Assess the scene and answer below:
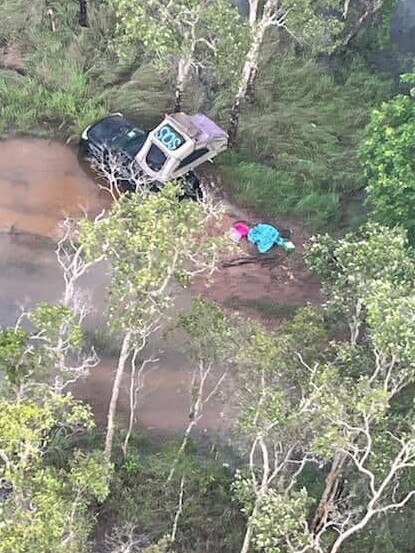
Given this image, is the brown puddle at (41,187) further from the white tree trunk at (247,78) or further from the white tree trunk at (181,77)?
the white tree trunk at (247,78)

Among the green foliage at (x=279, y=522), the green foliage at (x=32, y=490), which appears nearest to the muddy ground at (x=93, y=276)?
the green foliage at (x=279, y=522)

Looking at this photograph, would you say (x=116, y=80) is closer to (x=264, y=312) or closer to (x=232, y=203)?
(x=232, y=203)

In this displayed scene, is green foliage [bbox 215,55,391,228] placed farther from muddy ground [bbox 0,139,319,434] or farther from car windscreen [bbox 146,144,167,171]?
car windscreen [bbox 146,144,167,171]

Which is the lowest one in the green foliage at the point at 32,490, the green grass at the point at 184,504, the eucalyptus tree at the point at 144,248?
the green grass at the point at 184,504

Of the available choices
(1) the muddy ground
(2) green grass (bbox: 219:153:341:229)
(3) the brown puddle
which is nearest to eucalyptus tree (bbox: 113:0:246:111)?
(2) green grass (bbox: 219:153:341:229)

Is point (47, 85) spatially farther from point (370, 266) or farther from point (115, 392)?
point (370, 266)

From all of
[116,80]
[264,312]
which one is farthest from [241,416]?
[116,80]

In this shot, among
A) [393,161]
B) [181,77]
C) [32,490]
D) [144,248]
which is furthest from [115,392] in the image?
[181,77]
